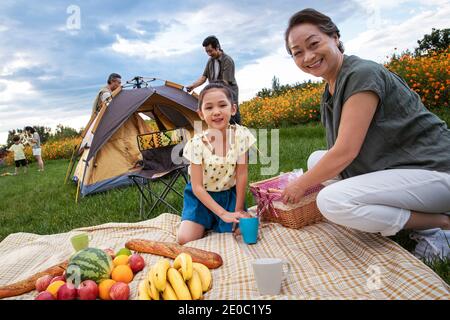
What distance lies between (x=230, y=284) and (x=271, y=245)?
64 centimetres

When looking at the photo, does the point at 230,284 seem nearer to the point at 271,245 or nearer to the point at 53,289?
the point at 271,245

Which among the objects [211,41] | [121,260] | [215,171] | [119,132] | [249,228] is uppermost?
[211,41]

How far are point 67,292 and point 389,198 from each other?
5.90 feet

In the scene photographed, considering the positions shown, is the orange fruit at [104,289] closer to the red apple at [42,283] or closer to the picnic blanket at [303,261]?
the picnic blanket at [303,261]

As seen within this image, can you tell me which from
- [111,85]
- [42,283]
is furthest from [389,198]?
[111,85]

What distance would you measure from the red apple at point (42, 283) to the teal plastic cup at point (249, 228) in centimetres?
125

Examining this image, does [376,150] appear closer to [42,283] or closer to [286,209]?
[286,209]

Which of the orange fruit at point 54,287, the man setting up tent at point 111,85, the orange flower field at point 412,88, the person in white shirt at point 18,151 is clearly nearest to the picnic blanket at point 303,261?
the orange fruit at point 54,287

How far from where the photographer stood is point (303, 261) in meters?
2.31

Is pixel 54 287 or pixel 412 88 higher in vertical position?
pixel 412 88

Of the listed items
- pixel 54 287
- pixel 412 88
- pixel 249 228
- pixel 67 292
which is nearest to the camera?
pixel 67 292

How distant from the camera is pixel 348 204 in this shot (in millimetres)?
2170

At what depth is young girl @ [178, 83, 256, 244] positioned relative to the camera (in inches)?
111
